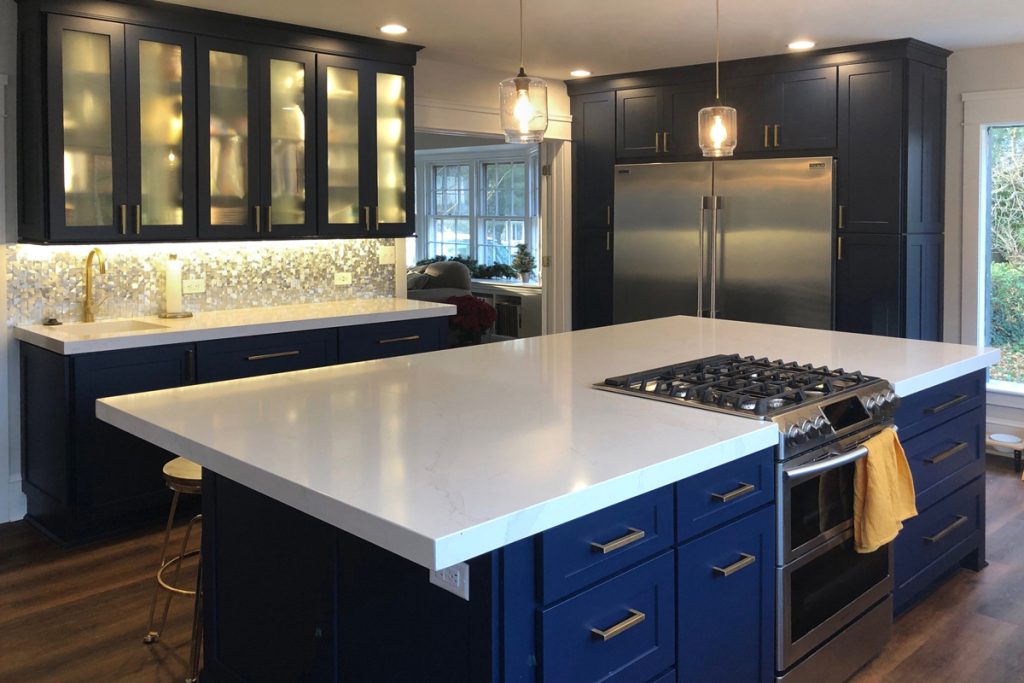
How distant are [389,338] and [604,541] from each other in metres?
3.12

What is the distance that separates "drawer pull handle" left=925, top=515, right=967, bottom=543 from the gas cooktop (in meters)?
0.72

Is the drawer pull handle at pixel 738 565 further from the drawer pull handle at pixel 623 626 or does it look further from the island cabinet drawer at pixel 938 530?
the island cabinet drawer at pixel 938 530

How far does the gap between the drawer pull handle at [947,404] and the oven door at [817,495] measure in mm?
527

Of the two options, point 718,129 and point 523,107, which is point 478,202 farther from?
point 523,107

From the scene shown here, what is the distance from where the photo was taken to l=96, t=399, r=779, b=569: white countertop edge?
1.52 meters

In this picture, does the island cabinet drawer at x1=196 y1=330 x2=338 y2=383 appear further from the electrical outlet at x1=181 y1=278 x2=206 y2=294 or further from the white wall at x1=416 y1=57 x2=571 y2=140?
the white wall at x1=416 y1=57 x2=571 y2=140

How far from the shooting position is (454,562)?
1.51m

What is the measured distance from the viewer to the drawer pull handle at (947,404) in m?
3.12

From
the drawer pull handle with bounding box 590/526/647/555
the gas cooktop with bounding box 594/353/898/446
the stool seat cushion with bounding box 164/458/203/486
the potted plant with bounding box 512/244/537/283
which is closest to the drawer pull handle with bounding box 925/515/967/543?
the gas cooktop with bounding box 594/353/898/446

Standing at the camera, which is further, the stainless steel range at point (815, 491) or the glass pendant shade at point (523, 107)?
the glass pendant shade at point (523, 107)

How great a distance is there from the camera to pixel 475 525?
154 centimetres

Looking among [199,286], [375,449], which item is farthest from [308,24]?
[375,449]

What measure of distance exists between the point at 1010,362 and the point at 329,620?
192 inches

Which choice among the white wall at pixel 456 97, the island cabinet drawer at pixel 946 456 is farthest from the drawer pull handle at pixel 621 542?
the white wall at pixel 456 97
